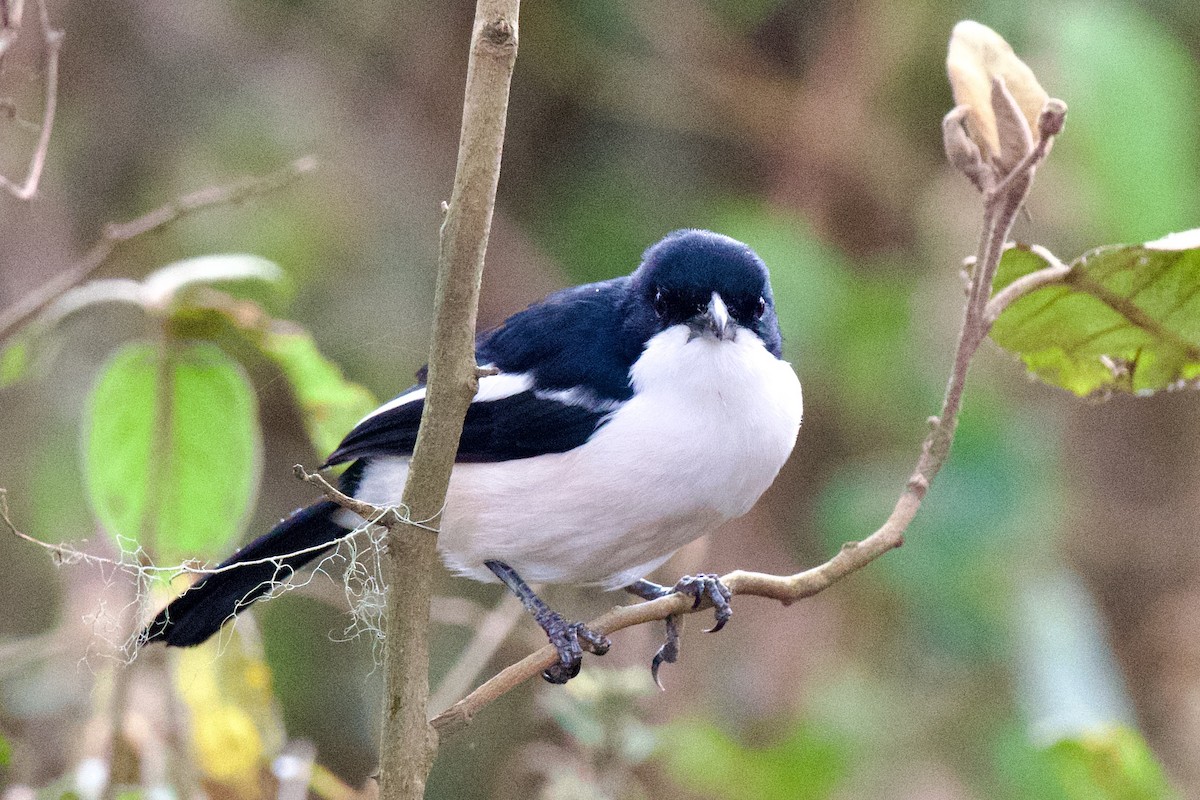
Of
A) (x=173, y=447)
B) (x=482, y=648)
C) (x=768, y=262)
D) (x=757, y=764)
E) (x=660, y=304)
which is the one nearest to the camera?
(x=173, y=447)

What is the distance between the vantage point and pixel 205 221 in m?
4.12

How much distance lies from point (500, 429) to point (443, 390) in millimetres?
1005

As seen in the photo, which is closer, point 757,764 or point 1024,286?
point 1024,286

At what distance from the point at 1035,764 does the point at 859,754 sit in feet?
2.67

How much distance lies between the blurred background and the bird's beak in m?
1.41

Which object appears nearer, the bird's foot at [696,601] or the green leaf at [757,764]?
the bird's foot at [696,601]

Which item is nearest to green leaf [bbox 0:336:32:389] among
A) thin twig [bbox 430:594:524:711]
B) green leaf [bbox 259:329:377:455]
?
green leaf [bbox 259:329:377:455]

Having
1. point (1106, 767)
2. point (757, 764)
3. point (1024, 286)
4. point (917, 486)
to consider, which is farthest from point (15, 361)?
point (757, 764)

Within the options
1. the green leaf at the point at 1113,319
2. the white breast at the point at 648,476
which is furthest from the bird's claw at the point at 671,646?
the green leaf at the point at 1113,319

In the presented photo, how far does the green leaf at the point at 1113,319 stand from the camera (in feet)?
5.99

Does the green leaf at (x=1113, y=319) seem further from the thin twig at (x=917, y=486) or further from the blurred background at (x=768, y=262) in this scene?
the blurred background at (x=768, y=262)

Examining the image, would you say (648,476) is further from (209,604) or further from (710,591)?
(209,604)

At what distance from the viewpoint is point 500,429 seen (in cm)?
231

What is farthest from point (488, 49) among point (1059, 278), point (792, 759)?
point (792, 759)
